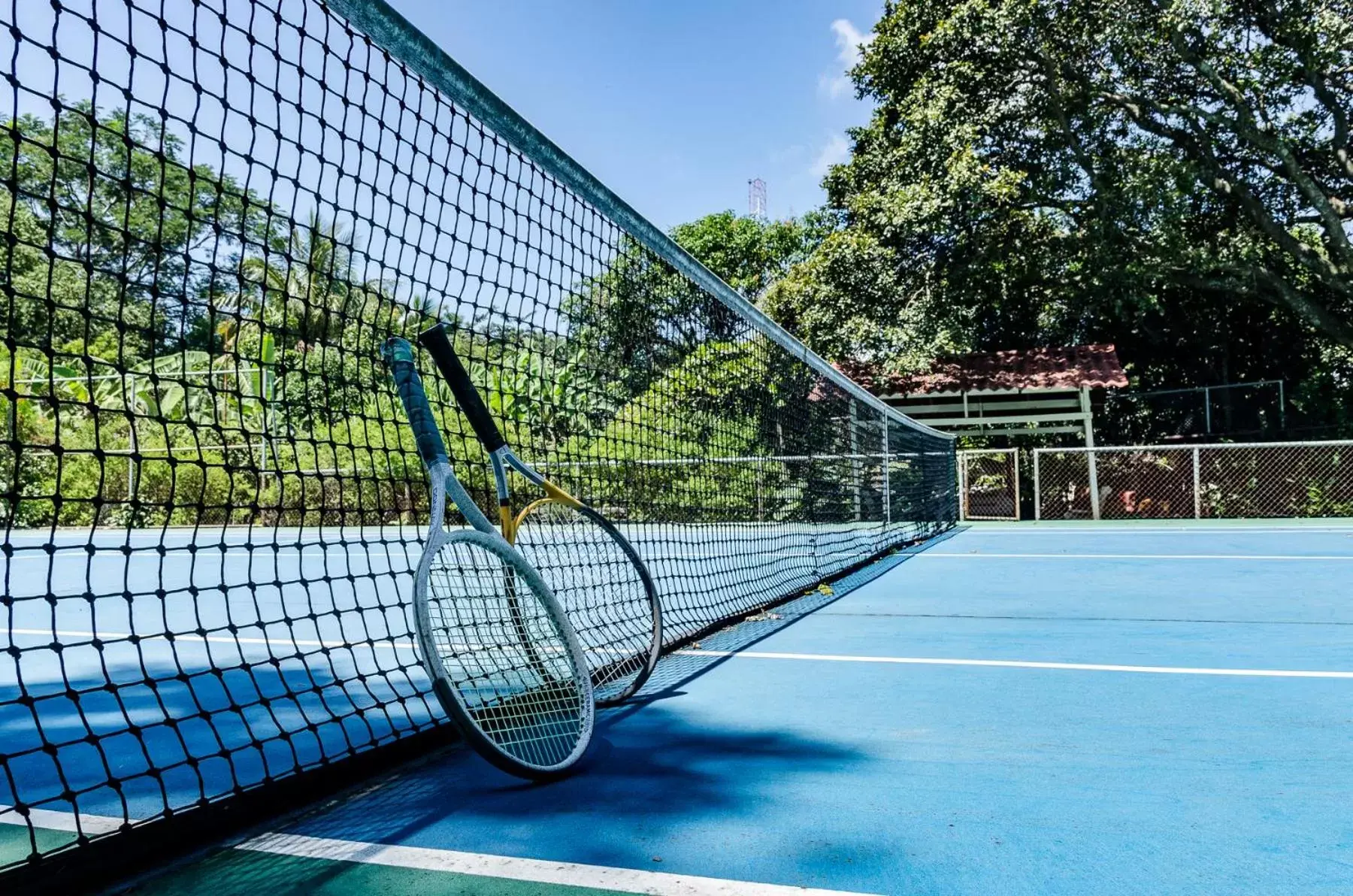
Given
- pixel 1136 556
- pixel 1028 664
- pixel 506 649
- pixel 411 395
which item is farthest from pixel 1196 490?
pixel 411 395

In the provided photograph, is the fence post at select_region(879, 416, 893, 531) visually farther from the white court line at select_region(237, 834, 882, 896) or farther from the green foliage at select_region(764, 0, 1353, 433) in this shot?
the white court line at select_region(237, 834, 882, 896)

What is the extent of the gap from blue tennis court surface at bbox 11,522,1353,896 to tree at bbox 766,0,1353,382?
15066 millimetres

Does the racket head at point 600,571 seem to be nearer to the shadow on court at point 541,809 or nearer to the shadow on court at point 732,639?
the shadow on court at point 732,639

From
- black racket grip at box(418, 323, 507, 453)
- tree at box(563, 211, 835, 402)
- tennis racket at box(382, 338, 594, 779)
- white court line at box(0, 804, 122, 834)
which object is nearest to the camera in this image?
white court line at box(0, 804, 122, 834)

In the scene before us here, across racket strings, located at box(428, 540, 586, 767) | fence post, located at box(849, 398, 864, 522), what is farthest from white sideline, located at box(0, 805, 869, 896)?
fence post, located at box(849, 398, 864, 522)

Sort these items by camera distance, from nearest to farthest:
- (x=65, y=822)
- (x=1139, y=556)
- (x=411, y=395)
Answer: (x=65, y=822), (x=411, y=395), (x=1139, y=556)

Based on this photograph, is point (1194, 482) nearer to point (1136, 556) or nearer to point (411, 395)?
point (1136, 556)

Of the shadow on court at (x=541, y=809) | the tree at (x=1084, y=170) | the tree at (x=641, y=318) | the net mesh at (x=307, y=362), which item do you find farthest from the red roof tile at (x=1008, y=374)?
the shadow on court at (x=541, y=809)

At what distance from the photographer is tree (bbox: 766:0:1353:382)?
17531 mm

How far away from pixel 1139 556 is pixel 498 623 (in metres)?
9.04

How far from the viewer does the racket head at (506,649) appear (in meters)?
2.53

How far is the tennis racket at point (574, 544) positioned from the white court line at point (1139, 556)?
6.50 metres

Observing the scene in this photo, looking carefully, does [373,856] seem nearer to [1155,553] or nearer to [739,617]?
[739,617]

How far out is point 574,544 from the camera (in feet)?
12.8
